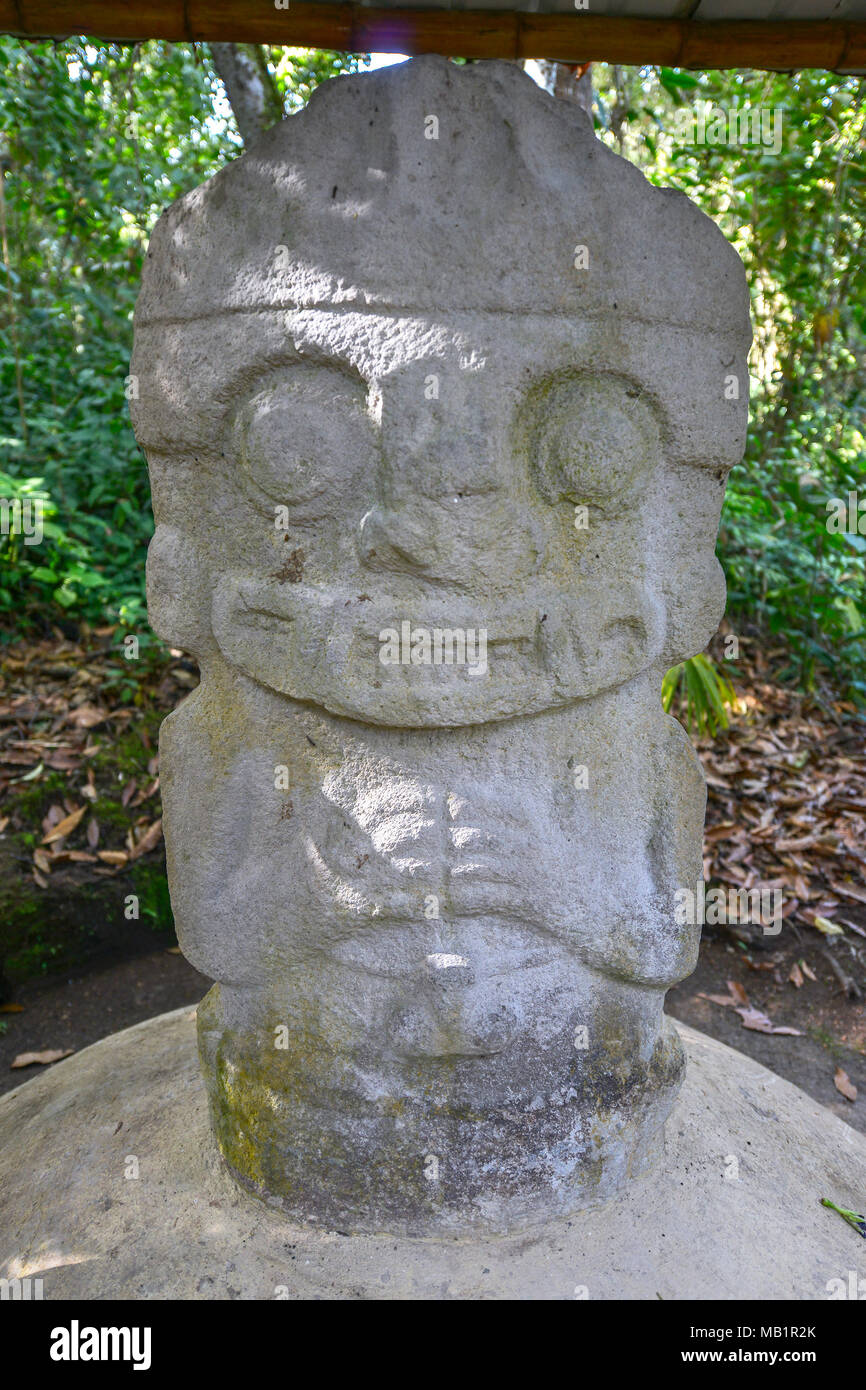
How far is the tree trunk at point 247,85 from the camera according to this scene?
424 centimetres

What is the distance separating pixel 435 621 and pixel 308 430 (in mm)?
352

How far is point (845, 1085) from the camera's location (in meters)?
3.07

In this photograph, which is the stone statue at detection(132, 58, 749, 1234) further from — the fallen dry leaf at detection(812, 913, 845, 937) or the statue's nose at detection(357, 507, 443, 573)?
the fallen dry leaf at detection(812, 913, 845, 937)

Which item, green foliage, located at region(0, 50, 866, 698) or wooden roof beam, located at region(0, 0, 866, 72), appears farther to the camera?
green foliage, located at region(0, 50, 866, 698)

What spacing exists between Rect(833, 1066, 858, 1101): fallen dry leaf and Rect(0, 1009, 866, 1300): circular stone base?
0.81m

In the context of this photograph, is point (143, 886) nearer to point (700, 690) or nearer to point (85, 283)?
point (700, 690)

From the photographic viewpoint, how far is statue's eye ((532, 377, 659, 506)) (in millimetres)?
1616

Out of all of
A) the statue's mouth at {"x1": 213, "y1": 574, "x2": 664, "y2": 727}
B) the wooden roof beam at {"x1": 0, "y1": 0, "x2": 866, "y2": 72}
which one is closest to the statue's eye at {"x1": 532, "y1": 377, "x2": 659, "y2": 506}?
the statue's mouth at {"x1": 213, "y1": 574, "x2": 664, "y2": 727}

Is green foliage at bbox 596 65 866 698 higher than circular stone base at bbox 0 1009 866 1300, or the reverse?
green foliage at bbox 596 65 866 698

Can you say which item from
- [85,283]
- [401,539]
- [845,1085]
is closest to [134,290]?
[85,283]

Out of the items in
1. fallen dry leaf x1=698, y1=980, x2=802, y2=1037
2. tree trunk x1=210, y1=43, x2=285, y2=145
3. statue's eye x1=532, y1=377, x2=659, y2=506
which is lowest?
fallen dry leaf x1=698, y1=980, x2=802, y2=1037

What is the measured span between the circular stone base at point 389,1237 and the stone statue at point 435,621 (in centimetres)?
7

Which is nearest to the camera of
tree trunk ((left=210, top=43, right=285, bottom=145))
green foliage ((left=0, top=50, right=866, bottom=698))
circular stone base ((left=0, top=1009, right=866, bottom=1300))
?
circular stone base ((left=0, top=1009, right=866, bottom=1300))

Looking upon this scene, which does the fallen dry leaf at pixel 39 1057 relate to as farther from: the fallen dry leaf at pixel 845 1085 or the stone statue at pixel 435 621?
the fallen dry leaf at pixel 845 1085
